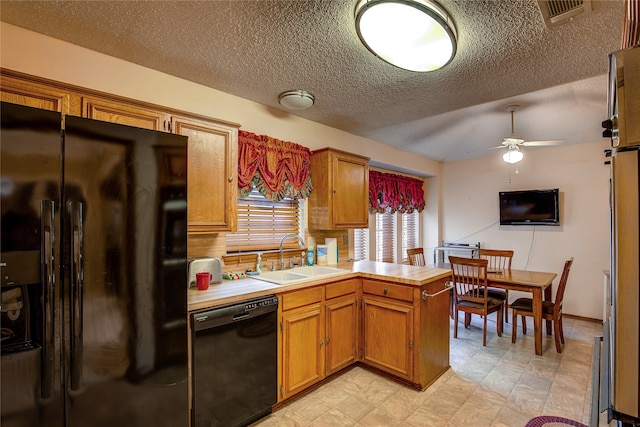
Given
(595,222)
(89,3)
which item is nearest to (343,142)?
(89,3)

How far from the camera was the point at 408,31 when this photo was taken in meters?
1.59

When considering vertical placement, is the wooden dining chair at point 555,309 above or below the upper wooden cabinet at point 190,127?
below

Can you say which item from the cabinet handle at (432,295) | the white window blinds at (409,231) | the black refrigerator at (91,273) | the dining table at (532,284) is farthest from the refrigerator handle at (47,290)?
the white window blinds at (409,231)

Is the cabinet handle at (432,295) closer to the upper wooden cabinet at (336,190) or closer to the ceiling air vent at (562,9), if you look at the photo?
the upper wooden cabinet at (336,190)

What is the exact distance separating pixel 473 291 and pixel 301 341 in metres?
2.22

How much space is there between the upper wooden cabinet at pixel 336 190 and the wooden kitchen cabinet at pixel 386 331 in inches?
29.3

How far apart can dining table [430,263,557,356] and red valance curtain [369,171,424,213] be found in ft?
5.56

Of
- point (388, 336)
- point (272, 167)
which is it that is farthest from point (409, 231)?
point (272, 167)

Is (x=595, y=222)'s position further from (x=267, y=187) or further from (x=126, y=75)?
(x=126, y=75)

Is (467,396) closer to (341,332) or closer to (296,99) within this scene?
(341,332)

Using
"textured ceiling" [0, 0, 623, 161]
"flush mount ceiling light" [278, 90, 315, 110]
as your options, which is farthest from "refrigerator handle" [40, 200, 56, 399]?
"flush mount ceiling light" [278, 90, 315, 110]

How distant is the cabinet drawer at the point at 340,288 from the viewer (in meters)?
2.57

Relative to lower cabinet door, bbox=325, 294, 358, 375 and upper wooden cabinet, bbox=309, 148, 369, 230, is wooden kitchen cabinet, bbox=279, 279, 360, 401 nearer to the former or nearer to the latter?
lower cabinet door, bbox=325, 294, 358, 375

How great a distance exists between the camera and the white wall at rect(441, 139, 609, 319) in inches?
164
